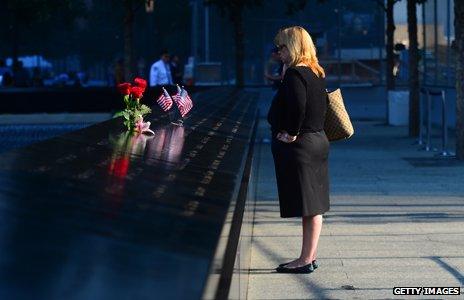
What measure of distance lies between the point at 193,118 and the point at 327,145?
483 cm

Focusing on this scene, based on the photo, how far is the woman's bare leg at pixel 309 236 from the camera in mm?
8914

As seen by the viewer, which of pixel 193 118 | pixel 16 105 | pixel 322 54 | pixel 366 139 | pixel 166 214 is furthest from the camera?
pixel 322 54

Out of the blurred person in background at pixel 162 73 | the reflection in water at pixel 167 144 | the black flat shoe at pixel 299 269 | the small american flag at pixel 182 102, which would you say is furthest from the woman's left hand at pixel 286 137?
the blurred person in background at pixel 162 73

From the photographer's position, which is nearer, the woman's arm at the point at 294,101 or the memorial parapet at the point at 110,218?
the memorial parapet at the point at 110,218

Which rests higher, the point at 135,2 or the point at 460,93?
the point at 135,2

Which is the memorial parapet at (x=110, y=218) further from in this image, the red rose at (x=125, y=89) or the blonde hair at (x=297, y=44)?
the red rose at (x=125, y=89)

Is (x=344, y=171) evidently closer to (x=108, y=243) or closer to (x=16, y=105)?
(x=108, y=243)

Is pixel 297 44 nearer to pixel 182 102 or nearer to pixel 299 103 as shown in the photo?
pixel 299 103

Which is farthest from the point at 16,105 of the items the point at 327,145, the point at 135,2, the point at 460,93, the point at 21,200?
the point at 21,200

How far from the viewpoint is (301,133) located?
28.8 ft

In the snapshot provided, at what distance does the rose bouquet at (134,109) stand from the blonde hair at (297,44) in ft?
6.48

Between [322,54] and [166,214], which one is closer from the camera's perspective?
[166,214]

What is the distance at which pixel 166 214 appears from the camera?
5027 mm

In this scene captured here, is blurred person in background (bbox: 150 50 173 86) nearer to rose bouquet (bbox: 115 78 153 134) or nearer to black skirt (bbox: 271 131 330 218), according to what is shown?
rose bouquet (bbox: 115 78 153 134)
